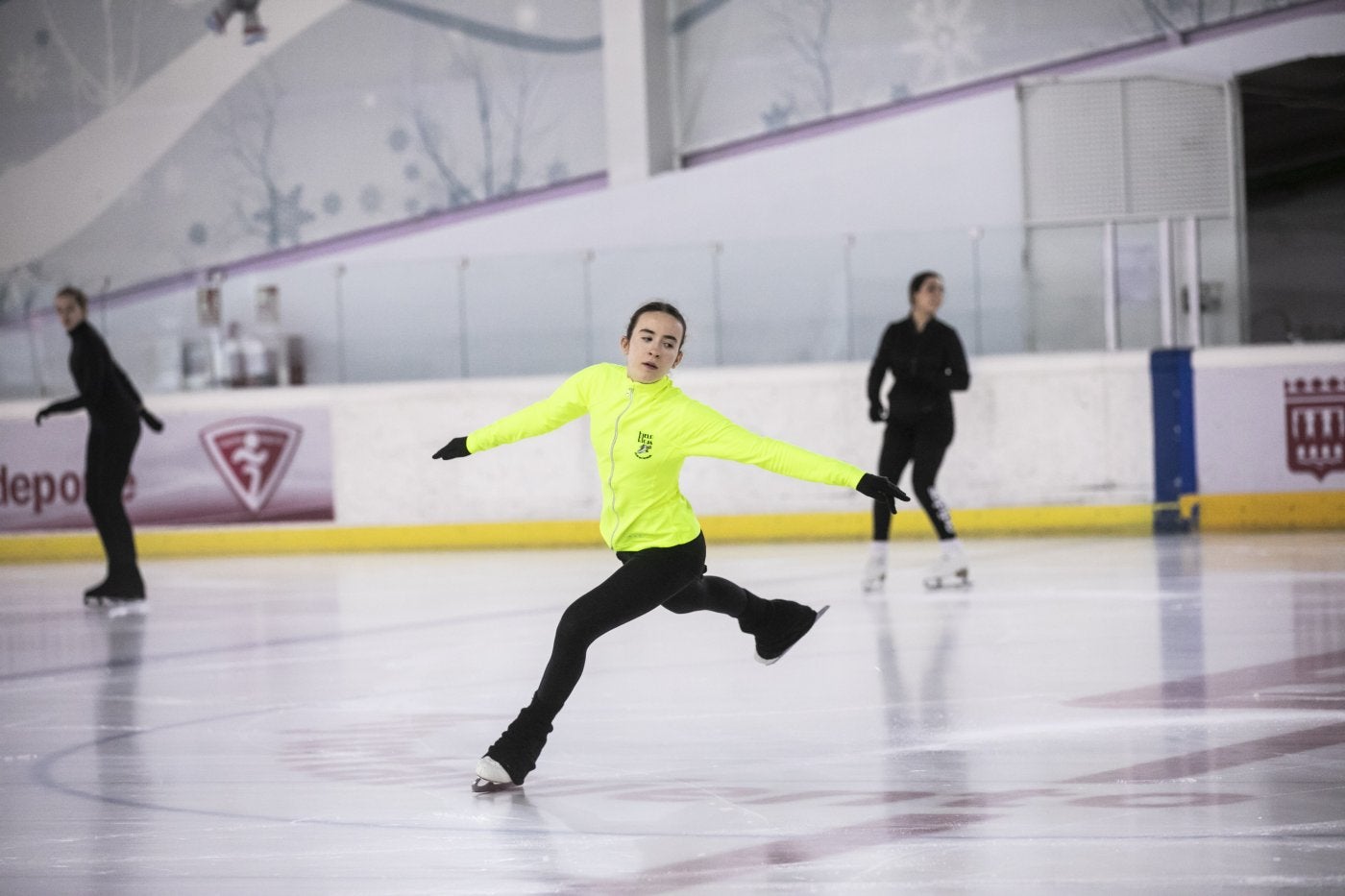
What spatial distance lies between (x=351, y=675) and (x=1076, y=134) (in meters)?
9.75

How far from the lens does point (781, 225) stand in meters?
14.9

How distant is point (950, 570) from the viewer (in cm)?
877

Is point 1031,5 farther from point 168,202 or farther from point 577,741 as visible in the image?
point 577,741

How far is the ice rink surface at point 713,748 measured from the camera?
3336 mm

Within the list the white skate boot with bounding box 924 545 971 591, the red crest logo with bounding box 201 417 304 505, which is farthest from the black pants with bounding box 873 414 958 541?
the red crest logo with bounding box 201 417 304 505

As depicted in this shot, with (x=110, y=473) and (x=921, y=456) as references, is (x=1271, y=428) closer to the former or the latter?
(x=921, y=456)

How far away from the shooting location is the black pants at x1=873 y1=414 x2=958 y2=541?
8453 millimetres

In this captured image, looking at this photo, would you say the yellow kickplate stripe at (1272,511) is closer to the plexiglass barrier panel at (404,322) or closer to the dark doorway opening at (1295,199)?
the dark doorway opening at (1295,199)

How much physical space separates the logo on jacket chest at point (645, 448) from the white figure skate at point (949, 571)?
15.3 ft

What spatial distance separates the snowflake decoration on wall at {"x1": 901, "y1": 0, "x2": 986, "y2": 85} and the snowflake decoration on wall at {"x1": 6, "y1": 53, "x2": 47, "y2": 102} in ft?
27.7

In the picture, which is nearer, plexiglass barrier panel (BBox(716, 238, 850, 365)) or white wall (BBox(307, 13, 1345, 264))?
plexiglass barrier panel (BBox(716, 238, 850, 365))

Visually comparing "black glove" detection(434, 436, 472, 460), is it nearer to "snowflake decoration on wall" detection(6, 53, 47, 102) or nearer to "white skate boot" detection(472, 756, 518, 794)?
"white skate boot" detection(472, 756, 518, 794)

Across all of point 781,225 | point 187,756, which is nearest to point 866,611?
point 187,756

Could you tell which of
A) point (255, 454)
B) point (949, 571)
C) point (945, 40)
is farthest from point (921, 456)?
point (945, 40)
